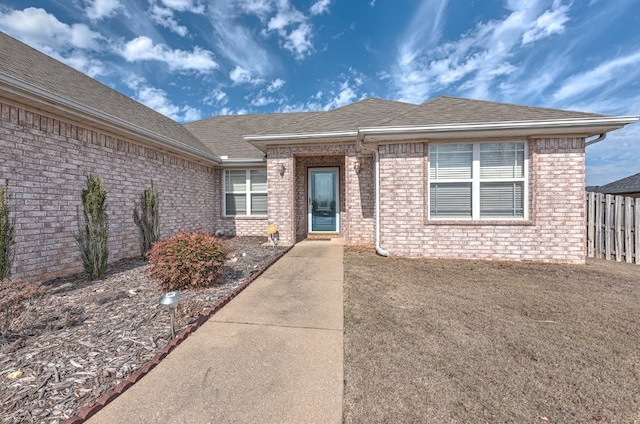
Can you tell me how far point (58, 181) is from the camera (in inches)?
191

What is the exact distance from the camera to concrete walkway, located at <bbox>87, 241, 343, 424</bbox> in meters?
1.80

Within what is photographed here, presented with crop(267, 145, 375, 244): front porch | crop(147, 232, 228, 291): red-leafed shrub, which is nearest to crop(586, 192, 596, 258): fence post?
crop(267, 145, 375, 244): front porch

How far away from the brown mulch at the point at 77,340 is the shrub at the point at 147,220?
1824 millimetres

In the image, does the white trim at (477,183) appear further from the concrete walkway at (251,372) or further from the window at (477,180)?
the concrete walkway at (251,372)

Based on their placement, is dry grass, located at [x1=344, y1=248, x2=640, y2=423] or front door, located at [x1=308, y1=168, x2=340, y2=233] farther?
front door, located at [x1=308, y1=168, x2=340, y2=233]

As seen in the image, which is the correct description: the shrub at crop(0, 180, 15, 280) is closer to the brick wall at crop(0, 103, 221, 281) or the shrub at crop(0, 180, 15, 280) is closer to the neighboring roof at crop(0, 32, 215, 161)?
the brick wall at crop(0, 103, 221, 281)

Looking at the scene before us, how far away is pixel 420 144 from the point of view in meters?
6.43

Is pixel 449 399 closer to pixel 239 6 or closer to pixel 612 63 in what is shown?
pixel 239 6

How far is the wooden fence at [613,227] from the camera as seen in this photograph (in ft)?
21.3

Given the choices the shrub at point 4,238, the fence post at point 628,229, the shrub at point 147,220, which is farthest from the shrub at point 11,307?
the fence post at point 628,229

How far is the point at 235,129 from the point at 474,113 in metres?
9.60

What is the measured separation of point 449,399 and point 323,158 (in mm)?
8160

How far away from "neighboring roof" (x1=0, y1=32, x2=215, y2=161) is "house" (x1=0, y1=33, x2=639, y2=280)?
0.11 feet

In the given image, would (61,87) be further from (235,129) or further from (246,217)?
(235,129)
